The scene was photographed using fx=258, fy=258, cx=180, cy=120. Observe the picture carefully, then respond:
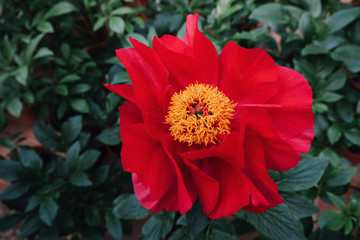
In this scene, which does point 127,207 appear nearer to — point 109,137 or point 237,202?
point 109,137

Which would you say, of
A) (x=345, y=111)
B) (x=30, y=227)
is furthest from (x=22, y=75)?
(x=345, y=111)

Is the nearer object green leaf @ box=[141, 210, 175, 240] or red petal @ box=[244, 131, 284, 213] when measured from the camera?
red petal @ box=[244, 131, 284, 213]

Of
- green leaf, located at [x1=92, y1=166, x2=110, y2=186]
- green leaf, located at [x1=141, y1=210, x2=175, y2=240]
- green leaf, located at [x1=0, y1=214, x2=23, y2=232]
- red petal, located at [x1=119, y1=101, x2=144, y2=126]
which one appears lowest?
green leaf, located at [x1=0, y1=214, x2=23, y2=232]

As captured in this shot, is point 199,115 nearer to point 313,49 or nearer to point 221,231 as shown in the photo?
point 221,231

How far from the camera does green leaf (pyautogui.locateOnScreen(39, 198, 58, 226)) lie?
2.85 ft

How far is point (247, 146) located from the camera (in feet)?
1.49

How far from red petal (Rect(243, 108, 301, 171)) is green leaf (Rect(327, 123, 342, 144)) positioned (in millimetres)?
625

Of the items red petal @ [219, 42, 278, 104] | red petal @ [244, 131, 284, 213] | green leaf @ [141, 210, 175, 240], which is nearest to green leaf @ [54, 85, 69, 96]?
green leaf @ [141, 210, 175, 240]

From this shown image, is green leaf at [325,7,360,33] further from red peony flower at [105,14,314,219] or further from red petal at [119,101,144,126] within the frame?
red petal at [119,101,144,126]

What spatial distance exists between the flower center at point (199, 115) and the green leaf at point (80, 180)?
20.7 inches

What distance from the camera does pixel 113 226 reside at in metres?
0.96

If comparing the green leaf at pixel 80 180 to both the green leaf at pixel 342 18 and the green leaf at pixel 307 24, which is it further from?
the green leaf at pixel 342 18

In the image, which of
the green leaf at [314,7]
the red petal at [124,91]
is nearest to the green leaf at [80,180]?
the red petal at [124,91]

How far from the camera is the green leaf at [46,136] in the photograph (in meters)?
1.01
